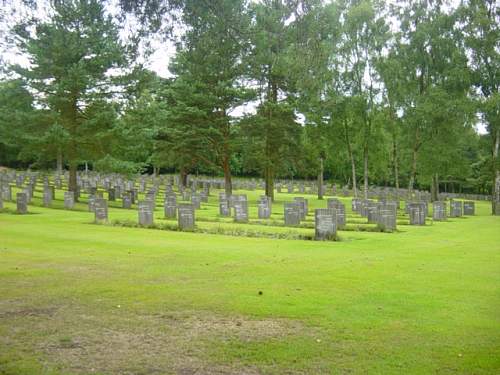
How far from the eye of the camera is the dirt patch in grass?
5266 mm

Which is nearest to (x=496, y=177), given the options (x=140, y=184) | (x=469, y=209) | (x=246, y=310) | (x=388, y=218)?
(x=469, y=209)

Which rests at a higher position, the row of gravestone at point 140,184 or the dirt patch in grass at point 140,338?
the row of gravestone at point 140,184

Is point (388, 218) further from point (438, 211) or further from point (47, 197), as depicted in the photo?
point (47, 197)

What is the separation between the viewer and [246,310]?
7.32 metres

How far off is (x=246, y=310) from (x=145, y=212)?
42.1 ft

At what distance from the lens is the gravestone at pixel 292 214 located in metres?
20.9

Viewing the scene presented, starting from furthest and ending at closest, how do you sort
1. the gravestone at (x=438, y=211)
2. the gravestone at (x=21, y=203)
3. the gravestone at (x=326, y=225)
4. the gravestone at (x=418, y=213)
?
the gravestone at (x=438, y=211) → the gravestone at (x=21, y=203) → the gravestone at (x=418, y=213) → the gravestone at (x=326, y=225)

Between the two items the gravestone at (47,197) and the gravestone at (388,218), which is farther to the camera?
the gravestone at (47,197)

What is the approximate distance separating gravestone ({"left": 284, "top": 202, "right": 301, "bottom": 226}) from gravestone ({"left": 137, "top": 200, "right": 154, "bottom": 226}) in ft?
17.8

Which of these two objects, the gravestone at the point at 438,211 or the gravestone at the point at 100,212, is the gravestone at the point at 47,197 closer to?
the gravestone at the point at 100,212

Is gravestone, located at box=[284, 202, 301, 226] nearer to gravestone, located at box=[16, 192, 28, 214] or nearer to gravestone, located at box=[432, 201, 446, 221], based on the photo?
gravestone, located at box=[432, 201, 446, 221]

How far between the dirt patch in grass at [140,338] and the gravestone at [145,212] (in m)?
12.2

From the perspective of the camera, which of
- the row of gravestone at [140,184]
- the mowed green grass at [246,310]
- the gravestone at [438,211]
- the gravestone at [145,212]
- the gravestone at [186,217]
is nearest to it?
the mowed green grass at [246,310]

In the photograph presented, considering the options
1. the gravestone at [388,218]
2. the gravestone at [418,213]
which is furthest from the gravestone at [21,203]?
the gravestone at [418,213]
